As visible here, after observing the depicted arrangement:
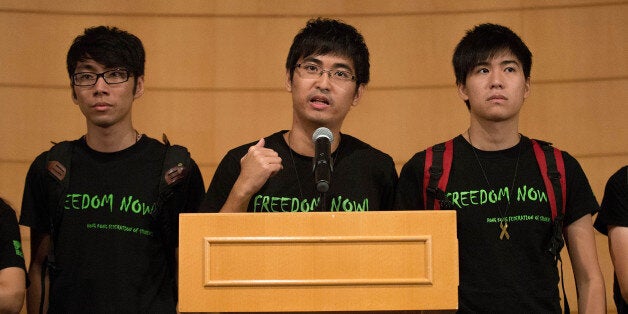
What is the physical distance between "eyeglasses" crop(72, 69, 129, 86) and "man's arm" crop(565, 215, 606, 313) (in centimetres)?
180

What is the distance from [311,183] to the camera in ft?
10.6

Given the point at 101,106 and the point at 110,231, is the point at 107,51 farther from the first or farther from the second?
the point at 110,231

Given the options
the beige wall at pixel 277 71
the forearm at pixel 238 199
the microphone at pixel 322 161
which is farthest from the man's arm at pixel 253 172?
the beige wall at pixel 277 71

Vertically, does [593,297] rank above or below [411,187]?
below

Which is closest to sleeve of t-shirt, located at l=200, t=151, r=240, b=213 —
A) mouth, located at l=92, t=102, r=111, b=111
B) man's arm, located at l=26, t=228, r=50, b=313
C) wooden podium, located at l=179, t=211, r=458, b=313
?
mouth, located at l=92, t=102, r=111, b=111

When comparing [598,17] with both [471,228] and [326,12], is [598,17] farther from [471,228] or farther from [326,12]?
[471,228]

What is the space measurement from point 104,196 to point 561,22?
9.70ft

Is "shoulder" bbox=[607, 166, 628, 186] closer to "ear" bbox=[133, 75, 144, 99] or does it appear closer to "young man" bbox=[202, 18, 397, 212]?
"young man" bbox=[202, 18, 397, 212]

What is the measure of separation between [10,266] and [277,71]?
2466 millimetres

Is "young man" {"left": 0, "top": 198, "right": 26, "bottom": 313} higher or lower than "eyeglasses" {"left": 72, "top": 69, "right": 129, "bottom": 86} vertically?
lower

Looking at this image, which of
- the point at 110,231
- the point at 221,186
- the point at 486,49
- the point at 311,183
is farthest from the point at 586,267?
the point at 110,231

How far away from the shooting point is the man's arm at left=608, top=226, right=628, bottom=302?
3.17 m

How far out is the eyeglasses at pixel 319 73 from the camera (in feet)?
10.8

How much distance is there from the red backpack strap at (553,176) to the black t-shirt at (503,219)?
22 mm
